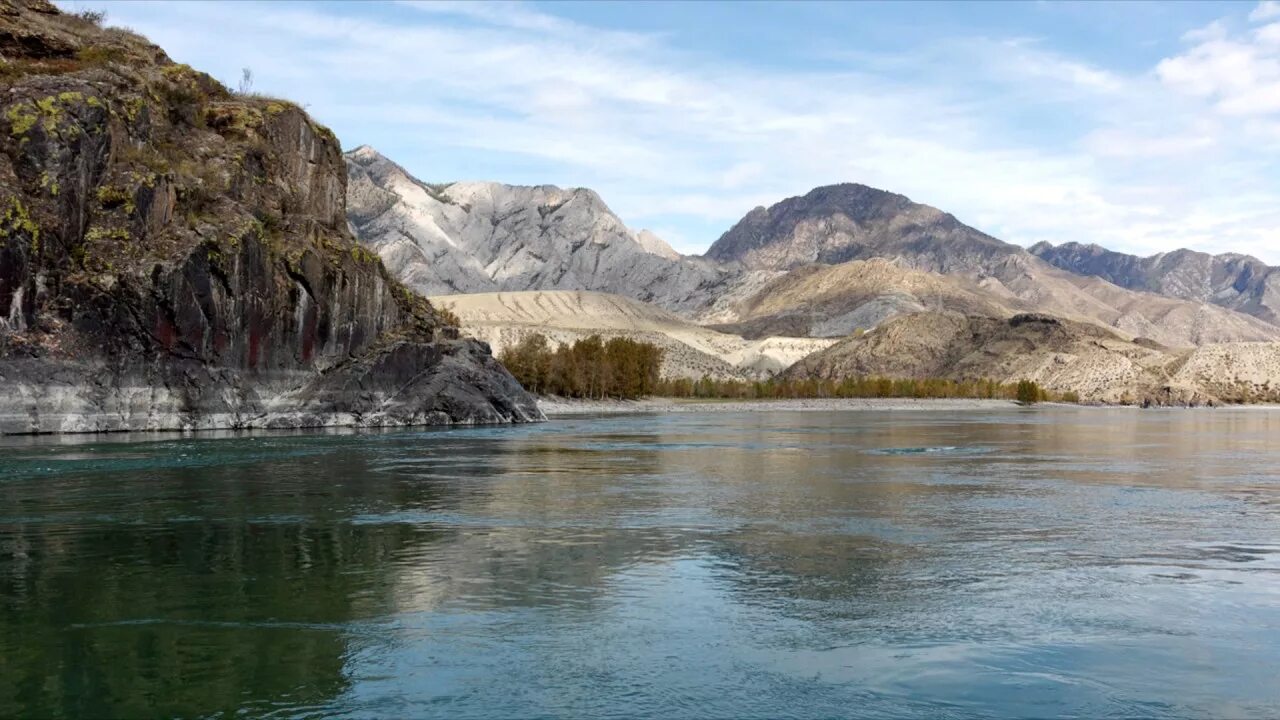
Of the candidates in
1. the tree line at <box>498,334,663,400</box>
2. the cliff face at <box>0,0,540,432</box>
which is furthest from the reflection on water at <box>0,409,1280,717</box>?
the tree line at <box>498,334,663,400</box>

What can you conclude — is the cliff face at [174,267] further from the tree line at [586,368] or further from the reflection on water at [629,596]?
the tree line at [586,368]

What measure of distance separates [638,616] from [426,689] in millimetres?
5597

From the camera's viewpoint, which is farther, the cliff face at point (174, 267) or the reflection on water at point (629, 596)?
the cliff face at point (174, 267)

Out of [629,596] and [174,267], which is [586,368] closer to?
[174,267]

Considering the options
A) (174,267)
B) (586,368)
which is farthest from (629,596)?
(586,368)

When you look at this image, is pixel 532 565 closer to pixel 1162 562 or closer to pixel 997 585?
pixel 997 585

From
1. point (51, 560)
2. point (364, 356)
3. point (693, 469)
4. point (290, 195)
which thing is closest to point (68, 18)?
point (290, 195)

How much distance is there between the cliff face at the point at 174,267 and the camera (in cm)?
7025

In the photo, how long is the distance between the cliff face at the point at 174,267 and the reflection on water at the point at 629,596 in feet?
88.7

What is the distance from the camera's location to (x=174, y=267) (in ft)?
249

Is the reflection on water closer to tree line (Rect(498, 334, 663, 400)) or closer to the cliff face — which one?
the cliff face

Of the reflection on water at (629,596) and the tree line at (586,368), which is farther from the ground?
the tree line at (586,368)

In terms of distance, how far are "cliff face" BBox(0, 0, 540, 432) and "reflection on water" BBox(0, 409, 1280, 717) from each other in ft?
88.7

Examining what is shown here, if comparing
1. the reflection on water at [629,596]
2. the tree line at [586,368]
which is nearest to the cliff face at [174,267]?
the reflection on water at [629,596]
